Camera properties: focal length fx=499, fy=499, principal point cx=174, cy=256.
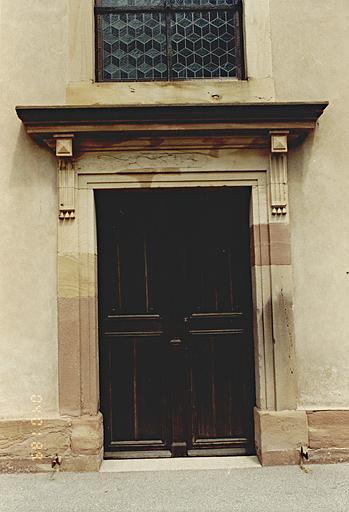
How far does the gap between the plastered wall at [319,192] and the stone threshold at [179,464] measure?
78cm

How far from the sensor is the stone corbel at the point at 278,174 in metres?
4.65

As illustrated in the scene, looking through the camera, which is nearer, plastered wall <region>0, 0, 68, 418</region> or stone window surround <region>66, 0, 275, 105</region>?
plastered wall <region>0, 0, 68, 418</region>

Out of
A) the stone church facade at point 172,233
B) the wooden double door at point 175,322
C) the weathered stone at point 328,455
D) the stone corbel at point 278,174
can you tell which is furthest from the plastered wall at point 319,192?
the wooden double door at point 175,322

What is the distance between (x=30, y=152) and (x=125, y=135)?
3.03 ft

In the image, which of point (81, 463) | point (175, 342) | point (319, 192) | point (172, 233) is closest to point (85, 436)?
point (81, 463)

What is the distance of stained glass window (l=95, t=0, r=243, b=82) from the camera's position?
500cm

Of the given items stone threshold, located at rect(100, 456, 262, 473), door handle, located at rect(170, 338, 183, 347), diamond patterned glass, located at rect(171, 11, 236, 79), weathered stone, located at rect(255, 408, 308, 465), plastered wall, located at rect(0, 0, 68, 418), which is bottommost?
stone threshold, located at rect(100, 456, 262, 473)

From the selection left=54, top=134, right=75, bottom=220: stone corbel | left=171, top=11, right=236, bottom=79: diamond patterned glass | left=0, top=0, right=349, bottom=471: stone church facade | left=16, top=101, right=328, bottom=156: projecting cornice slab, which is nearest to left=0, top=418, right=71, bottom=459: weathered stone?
left=0, top=0, right=349, bottom=471: stone church facade

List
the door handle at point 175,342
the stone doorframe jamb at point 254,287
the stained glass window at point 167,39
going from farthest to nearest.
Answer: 1. the stained glass window at point 167,39
2. the door handle at point 175,342
3. the stone doorframe jamb at point 254,287

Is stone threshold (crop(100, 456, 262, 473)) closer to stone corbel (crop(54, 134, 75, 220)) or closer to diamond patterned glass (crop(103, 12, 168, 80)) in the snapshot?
stone corbel (crop(54, 134, 75, 220))

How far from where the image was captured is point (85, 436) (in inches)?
177

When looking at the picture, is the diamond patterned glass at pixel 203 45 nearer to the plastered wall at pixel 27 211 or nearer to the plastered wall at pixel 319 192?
the plastered wall at pixel 319 192

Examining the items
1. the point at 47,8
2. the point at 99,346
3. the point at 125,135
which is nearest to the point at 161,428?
the point at 99,346

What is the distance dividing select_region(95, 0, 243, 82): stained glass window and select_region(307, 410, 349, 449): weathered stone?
3.38m
